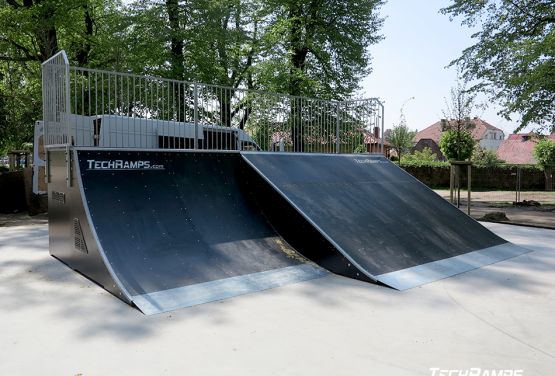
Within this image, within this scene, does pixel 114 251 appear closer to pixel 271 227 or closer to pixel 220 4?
pixel 271 227

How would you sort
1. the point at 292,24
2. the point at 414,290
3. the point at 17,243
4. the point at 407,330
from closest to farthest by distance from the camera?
the point at 407,330
the point at 414,290
the point at 17,243
the point at 292,24

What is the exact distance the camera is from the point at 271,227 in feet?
23.9

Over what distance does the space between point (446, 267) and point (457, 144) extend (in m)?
28.3

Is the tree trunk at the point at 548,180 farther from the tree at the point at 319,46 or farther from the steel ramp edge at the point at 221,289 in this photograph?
the steel ramp edge at the point at 221,289

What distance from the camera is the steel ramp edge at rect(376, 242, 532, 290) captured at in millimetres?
5750

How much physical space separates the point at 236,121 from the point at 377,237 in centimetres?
1186

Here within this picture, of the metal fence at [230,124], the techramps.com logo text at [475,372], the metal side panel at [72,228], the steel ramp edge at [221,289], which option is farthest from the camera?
the metal fence at [230,124]

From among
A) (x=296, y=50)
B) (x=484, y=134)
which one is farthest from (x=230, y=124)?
(x=484, y=134)

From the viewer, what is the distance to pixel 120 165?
258 inches

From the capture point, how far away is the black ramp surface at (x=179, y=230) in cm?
532

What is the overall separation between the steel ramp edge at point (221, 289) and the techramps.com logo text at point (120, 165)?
232cm

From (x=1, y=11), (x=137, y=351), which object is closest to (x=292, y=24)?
(x=1, y=11)

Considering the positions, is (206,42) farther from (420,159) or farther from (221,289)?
(420,159)

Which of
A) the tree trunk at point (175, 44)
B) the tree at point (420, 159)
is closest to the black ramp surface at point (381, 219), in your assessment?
the tree trunk at point (175, 44)
